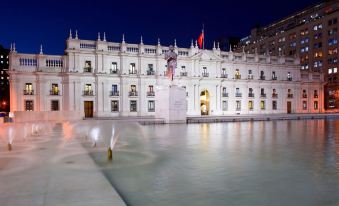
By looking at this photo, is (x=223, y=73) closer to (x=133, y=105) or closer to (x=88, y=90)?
(x=133, y=105)

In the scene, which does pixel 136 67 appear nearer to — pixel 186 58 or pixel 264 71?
pixel 186 58

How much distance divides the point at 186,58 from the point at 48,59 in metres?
25.2

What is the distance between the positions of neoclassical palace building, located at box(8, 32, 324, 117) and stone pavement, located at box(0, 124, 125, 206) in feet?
102

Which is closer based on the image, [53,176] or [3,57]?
[53,176]

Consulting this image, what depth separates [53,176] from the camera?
22.1ft

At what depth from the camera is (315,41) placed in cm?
8612

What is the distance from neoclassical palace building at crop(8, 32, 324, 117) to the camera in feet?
149

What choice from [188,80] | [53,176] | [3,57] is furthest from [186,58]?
[3,57]

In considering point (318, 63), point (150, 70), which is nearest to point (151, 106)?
point (150, 70)

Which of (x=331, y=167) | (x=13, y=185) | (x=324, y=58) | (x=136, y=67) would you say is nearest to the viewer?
(x=13, y=185)

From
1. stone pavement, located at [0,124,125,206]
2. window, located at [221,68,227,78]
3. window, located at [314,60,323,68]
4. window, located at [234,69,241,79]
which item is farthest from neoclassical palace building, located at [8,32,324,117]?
stone pavement, located at [0,124,125,206]

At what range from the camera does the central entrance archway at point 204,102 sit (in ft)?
185

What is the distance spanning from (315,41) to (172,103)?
Result: 7450 centimetres

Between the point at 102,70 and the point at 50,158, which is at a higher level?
the point at 102,70
